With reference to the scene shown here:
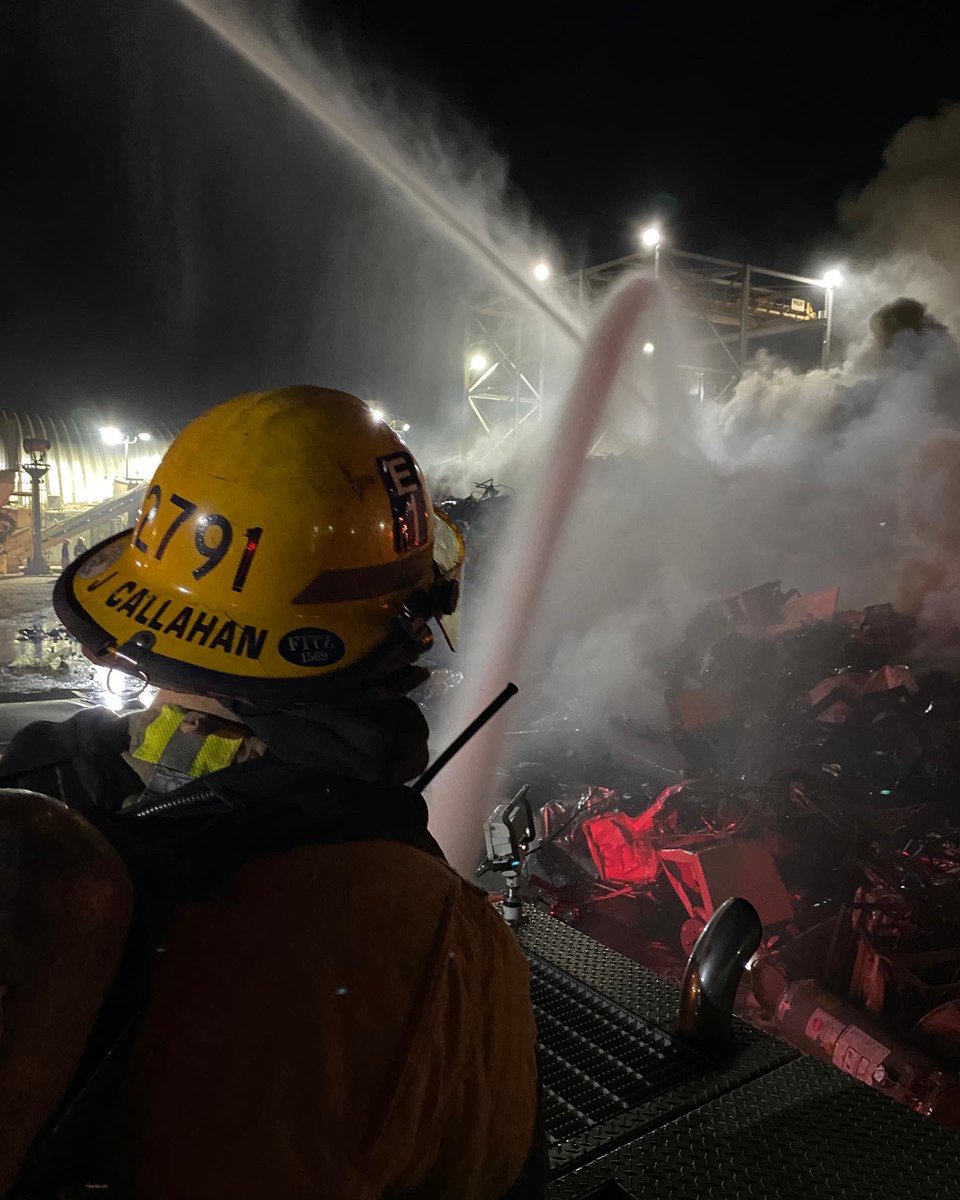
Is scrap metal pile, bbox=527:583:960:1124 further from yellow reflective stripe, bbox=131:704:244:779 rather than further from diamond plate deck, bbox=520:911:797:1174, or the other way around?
yellow reflective stripe, bbox=131:704:244:779

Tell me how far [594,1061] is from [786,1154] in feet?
1.83

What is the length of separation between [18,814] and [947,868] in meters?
6.14

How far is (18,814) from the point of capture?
0.68 metres

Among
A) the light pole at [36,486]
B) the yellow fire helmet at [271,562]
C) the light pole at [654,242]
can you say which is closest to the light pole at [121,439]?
the light pole at [36,486]

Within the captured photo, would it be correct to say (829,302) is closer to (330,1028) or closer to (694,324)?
(694,324)

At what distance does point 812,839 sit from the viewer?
18.1 feet

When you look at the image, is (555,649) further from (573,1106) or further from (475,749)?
(573,1106)

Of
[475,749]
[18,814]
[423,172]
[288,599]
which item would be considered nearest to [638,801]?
[475,749]

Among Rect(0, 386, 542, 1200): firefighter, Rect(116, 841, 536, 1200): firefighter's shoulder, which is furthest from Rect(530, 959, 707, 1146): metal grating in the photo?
Rect(116, 841, 536, 1200): firefighter's shoulder

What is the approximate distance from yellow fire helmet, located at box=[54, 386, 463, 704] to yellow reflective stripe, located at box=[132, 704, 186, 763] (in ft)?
0.22

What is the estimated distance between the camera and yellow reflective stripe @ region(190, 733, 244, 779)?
106 centimetres

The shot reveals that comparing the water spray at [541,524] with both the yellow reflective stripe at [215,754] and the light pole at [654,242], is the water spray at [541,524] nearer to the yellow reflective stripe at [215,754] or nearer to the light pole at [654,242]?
the yellow reflective stripe at [215,754]

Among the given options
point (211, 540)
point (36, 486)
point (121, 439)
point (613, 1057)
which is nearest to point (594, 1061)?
point (613, 1057)

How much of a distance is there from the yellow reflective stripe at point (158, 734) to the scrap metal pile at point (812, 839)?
12.6 feet
